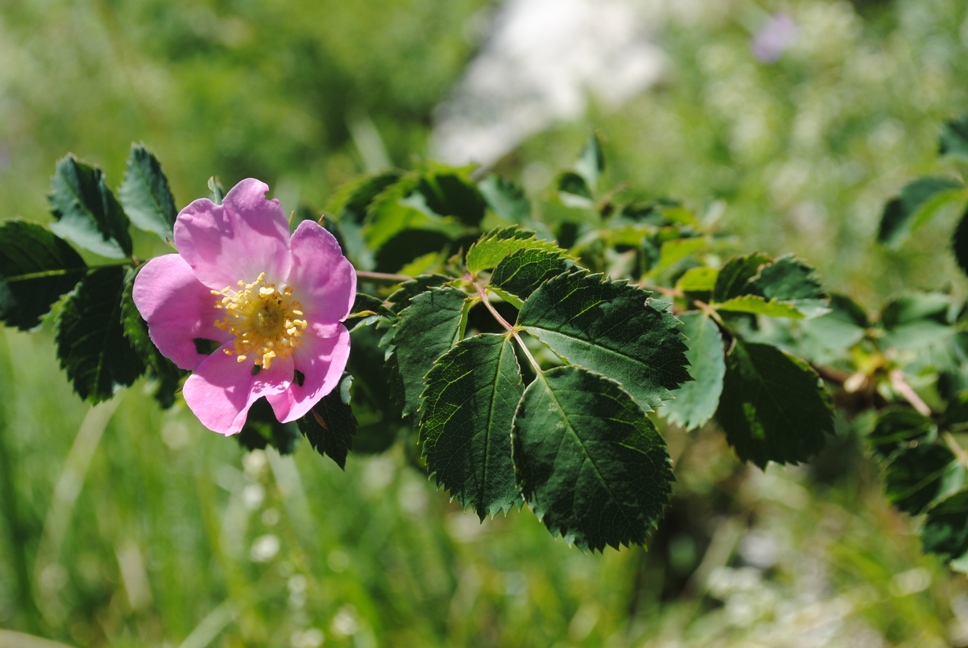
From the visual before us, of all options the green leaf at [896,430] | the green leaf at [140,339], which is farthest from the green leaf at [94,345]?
the green leaf at [896,430]

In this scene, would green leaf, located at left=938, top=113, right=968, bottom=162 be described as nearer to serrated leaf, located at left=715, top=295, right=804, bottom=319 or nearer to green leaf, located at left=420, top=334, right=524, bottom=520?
serrated leaf, located at left=715, top=295, right=804, bottom=319

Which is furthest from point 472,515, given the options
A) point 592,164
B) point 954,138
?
point 954,138

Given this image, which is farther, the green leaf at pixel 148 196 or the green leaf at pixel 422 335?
the green leaf at pixel 148 196

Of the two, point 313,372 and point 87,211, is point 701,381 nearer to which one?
point 313,372

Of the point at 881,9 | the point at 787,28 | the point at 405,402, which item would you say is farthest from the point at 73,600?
the point at 881,9

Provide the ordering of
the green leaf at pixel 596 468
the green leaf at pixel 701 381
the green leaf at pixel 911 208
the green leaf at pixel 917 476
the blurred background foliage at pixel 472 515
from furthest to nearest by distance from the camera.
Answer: the blurred background foliage at pixel 472 515 → the green leaf at pixel 911 208 → the green leaf at pixel 917 476 → the green leaf at pixel 701 381 → the green leaf at pixel 596 468

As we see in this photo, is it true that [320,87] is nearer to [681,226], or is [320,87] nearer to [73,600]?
[73,600]

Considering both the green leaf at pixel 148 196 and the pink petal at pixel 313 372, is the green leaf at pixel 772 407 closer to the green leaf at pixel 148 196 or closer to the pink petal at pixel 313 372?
the pink petal at pixel 313 372
